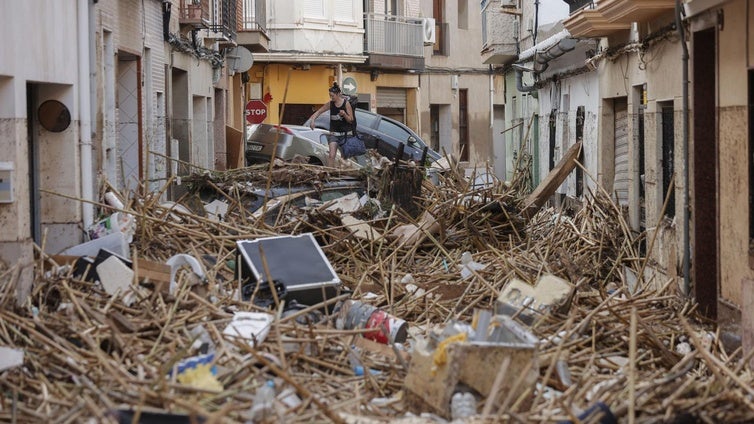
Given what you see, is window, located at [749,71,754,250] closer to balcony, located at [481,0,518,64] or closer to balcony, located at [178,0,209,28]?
balcony, located at [178,0,209,28]

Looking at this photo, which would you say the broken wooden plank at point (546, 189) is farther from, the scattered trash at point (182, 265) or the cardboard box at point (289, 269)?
the scattered trash at point (182, 265)

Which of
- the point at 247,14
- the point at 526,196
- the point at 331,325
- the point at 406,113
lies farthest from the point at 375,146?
the point at 331,325

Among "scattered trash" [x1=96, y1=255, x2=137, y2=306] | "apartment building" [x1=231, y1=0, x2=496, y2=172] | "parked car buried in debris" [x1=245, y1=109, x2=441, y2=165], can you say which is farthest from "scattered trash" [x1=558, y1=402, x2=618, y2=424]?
"apartment building" [x1=231, y1=0, x2=496, y2=172]

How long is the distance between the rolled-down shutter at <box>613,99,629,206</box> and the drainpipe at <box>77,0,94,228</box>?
676 centimetres

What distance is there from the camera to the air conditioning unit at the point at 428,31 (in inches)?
1626

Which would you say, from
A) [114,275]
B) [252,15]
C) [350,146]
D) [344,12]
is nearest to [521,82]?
[350,146]

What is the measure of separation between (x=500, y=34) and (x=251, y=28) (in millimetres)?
5689

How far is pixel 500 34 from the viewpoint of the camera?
29.4 metres

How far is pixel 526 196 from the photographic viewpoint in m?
16.7

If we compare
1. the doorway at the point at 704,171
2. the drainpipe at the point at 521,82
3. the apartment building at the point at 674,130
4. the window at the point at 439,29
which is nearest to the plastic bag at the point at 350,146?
the apartment building at the point at 674,130

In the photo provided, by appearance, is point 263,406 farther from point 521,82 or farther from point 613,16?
point 521,82

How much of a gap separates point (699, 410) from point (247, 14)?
25115 millimetres

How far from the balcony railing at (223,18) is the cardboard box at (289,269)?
42.4 ft

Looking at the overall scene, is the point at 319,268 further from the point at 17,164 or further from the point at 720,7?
the point at 720,7
